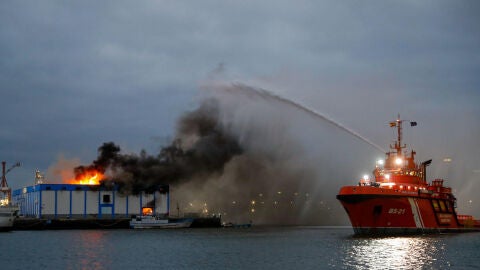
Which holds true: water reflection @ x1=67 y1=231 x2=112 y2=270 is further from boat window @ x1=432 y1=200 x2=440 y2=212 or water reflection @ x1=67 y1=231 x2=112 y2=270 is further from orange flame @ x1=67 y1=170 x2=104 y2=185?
orange flame @ x1=67 y1=170 x2=104 y2=185

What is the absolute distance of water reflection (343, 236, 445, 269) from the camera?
6331 centimetres

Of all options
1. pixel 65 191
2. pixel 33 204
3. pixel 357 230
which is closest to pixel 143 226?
pixel 65 191

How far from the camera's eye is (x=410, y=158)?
102500 mm

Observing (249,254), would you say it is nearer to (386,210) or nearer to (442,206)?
(386,210)

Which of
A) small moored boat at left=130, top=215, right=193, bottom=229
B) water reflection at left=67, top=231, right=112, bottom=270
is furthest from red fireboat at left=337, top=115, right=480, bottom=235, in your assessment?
small moored boat at left=130, top=215, right=193, bottom=229

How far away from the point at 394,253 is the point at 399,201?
20.2 m

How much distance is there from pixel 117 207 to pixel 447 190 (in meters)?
82.7

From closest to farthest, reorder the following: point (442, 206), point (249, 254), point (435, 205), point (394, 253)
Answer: point (394, 253) < point (249, 254) < point (435, 205) < point (442, 206)

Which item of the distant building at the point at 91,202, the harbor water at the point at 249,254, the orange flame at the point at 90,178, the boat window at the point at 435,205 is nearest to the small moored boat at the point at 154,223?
the distant building at the point at 91,202

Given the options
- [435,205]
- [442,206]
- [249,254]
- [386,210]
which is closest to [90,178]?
[386,210]

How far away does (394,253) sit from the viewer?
7319cm

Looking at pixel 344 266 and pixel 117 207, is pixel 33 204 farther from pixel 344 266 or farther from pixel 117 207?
pixel 344 266

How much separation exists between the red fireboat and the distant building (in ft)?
232

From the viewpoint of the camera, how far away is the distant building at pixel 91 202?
15400cm
